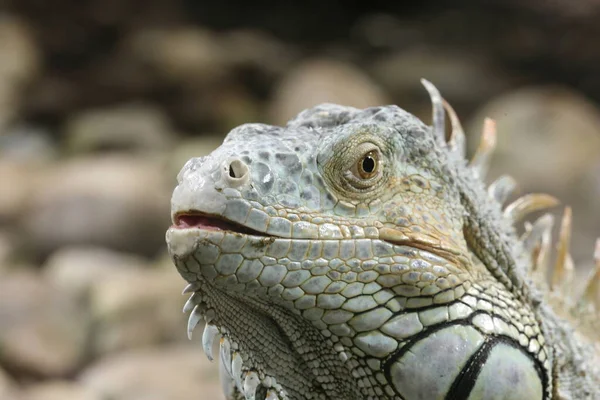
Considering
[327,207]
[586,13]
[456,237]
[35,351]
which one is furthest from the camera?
[586,13]

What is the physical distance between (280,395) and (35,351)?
4560 mm

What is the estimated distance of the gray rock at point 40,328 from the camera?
20.0 feet

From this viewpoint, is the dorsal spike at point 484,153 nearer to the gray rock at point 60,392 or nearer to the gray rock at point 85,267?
the gray rock at point 60,392

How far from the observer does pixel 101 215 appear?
8.47m

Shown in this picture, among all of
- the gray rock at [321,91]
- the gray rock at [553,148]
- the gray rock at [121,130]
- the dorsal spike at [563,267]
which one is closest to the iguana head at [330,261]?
the dorsal spike at [563,267]

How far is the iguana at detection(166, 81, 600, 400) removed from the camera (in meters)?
1.95

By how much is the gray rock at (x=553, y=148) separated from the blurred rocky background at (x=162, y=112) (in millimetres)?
24

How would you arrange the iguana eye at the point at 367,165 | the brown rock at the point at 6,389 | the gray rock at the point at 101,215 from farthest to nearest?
1. the gray rock at the point at 101,215
2. the brown rock at the point at 6,389
3. the iguana eye at the point at 367,165

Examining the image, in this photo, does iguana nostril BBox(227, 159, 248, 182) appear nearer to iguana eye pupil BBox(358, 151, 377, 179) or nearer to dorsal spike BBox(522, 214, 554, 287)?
iguana eye pupil BBox(358, 151, 377, 179)

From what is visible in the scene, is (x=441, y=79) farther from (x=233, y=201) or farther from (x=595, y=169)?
(x=233, y=201)

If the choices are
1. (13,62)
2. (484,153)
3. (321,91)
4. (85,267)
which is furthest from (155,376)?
(13,62)

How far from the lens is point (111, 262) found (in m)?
7.91

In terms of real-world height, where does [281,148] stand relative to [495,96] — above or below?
below

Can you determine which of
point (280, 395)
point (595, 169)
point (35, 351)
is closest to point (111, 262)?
point (35, 351)
